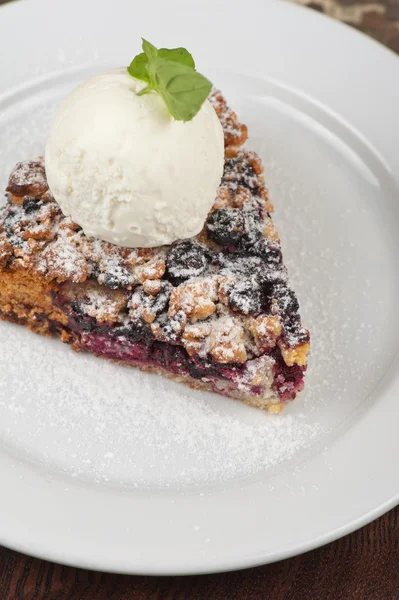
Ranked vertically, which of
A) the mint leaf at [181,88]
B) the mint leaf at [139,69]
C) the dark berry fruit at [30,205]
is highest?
the mint leaf at [181,88]

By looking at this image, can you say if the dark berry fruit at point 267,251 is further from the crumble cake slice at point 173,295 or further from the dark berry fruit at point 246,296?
the dark berry fruit at point 246,296

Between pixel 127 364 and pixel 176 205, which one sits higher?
pixel 176 205

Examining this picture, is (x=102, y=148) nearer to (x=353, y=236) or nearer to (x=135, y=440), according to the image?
(x=135, y=440)

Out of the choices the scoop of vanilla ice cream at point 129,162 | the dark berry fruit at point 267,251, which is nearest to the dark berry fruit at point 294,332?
the dark berry fruit at point 267,251

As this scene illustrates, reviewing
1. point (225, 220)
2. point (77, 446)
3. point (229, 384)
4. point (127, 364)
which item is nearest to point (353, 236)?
point (225, 220)

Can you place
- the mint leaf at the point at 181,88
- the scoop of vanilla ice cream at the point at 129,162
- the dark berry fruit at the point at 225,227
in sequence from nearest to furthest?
the mint leaf at the point at 181,88 < the scoop of vanilla ice cream at the point at 129,162 < the dark berry fruit at the point at 225,227

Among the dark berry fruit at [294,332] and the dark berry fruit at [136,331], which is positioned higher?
the dark berry fruit at [294,332]

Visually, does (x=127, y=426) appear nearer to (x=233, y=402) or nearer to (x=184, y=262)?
(x=233, y=402)
